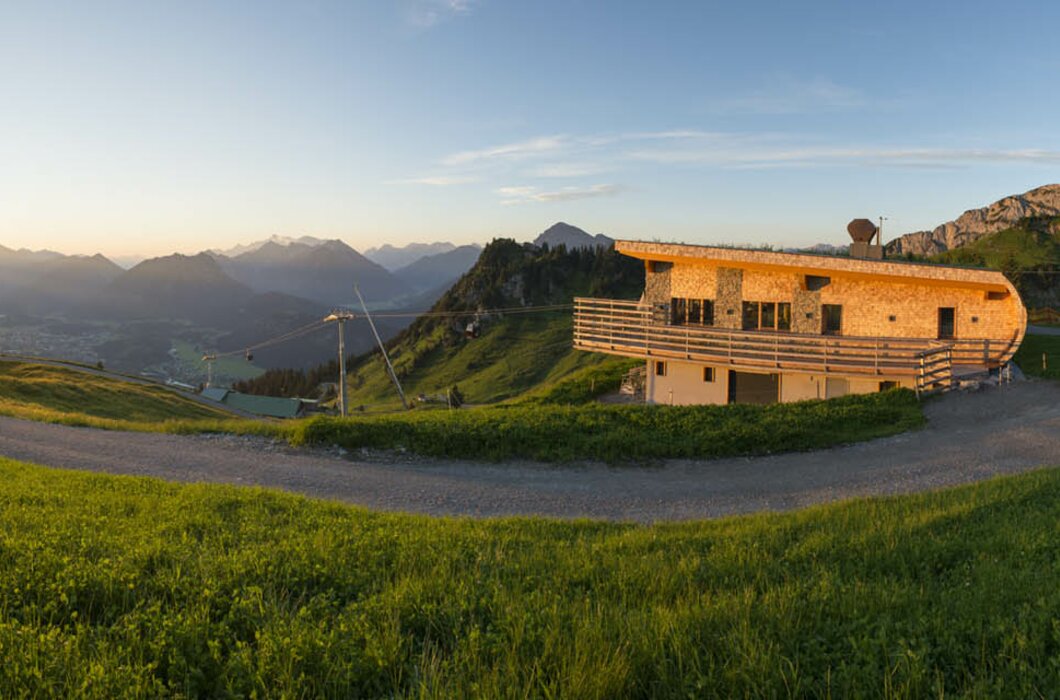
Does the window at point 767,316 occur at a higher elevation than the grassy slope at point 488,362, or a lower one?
higher

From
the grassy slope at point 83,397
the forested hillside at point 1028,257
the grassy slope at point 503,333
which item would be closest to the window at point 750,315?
the grassy slope at point 83,397

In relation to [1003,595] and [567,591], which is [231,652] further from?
[1003,595]

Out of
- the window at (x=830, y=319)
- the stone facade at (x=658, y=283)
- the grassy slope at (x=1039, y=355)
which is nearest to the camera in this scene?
the grassy slope at (x=1039, y=355)

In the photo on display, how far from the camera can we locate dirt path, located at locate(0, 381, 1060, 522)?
13.3 metres

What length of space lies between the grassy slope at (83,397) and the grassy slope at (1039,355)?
3998 centimetres

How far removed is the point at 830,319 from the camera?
97.2 ft

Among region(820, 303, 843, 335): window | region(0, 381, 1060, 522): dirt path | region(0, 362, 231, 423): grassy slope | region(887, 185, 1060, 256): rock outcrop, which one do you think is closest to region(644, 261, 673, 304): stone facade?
region(820, 303, 843, 335): window

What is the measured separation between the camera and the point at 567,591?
567 cm

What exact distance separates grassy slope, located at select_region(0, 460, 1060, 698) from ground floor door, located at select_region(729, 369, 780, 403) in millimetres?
22827

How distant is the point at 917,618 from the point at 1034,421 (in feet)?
61.2

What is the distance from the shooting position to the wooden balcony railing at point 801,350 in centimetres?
2402

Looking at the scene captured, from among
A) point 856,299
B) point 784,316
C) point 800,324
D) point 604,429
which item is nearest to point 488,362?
point 784,316

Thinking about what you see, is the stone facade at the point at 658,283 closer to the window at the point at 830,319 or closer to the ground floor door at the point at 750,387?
the ground floor door at the point at 750,387

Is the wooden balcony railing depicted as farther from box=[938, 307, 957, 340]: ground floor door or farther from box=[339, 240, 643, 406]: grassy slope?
box=[339, 240, 643, 406]: grassy slope
